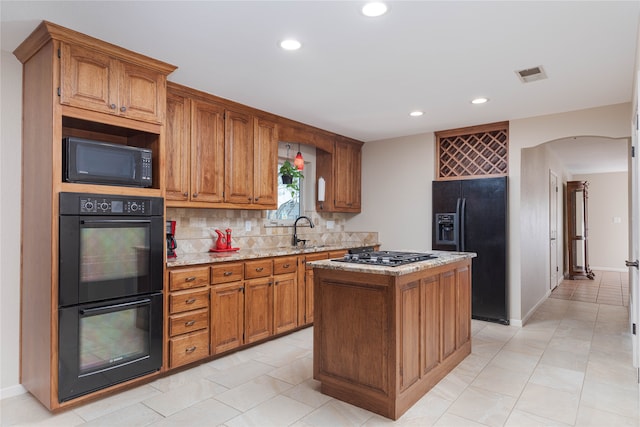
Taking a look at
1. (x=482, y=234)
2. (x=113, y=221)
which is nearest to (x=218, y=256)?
(x=113, y=221)

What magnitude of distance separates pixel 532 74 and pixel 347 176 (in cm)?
281

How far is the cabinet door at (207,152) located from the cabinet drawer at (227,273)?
674 mm

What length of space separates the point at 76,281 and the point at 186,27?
5.66 ft

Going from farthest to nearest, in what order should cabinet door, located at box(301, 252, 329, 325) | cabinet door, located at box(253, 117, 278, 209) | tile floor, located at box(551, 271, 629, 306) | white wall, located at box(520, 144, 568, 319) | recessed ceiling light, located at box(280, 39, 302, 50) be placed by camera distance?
1. tile floor, located at box(551, 271, 629, 306)
2. white wall, located at box(520, 144, 568, 319)
3. cabinet door, located at box(301, 252, 329, 325)
4. cabinet door, located at box(253, 117, 278, 209)
5. recessed ceiling light, located at box(280, 39, 302, 50)

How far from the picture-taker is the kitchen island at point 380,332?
2361mm

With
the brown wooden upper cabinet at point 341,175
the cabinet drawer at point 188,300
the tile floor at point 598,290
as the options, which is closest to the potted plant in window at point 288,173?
the brown wooden upper cabinet at point 341,175

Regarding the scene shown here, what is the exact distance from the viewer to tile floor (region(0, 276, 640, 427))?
2344 mm

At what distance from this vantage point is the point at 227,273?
3.39 m

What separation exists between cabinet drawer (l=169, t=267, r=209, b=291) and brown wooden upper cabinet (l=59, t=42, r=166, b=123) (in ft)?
3.85

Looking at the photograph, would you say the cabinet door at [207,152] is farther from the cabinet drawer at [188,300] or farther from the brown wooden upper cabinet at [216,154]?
the cabinet drawer at [188,300]

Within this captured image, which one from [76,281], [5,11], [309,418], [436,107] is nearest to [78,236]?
[76,281]

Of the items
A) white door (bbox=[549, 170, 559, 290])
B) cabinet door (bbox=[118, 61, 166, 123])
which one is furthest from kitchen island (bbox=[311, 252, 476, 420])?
white door (bbox=[549, 170, 559, 290])

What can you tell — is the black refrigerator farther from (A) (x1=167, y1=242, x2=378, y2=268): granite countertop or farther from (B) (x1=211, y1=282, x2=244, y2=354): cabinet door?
(B) (x1=211, y1=282, x2=244, y2=354): cabinet door

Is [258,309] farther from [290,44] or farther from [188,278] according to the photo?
[290,44]
